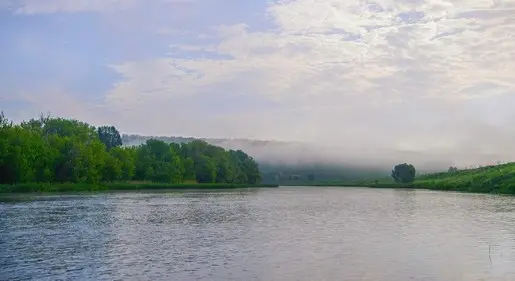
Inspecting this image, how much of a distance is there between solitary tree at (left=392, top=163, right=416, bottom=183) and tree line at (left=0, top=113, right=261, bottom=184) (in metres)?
56.8

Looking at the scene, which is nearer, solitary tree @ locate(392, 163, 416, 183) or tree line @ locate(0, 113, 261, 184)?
tree line @ locate(0, 113, 261, 184)

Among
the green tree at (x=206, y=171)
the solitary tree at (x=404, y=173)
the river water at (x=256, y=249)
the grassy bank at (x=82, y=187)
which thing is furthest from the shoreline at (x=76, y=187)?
the solitary tree at (x=404, y=173)

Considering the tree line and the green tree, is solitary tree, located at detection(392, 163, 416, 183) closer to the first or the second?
the tree line

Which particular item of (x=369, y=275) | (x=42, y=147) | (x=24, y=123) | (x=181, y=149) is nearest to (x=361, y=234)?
(x=369, y=275)

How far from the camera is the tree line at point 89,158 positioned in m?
97.7

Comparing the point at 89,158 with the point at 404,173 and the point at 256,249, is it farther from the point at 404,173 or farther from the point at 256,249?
the point at 404,173

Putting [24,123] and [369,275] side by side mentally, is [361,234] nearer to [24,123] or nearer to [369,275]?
[369,275]

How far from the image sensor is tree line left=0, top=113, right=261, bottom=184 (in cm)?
9769

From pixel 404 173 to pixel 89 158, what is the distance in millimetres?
118869

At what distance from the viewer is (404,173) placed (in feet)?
637

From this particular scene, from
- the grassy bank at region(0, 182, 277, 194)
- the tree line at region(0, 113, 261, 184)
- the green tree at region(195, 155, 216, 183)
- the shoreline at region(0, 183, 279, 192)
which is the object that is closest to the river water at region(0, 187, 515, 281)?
the shoreline at region(0, 183, 279, 192)

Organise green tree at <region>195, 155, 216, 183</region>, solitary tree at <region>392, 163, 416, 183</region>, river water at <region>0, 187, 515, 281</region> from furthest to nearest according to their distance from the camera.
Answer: solitary tree at <region>392, 163, 416, 183</region>
green tree at <region>195, 155, 216, 183</region>
river water at <region>0, 187, 515, 281</region>

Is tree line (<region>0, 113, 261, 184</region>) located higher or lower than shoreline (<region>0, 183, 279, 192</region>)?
higher

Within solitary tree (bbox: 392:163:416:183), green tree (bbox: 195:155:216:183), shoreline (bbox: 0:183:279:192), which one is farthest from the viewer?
solitary tree (bbox: 392:163:416:183)
